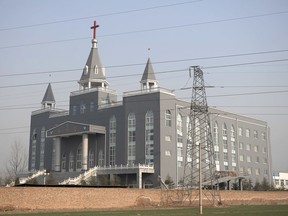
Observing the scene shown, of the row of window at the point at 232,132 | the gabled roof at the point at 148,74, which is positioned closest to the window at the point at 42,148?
the gabled roof at the point at 148,74

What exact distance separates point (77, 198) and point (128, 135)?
125 ft

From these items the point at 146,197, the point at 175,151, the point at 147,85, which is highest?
the point at 147,85

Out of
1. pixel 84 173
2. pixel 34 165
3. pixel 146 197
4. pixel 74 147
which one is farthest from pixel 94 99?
pixel 146 197

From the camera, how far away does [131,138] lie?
80.1 metres

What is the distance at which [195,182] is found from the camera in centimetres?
A: 7656

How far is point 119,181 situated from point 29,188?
36870 mm

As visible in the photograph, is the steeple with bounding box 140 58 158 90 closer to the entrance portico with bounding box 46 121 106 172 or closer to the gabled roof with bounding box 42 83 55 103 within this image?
the entrance portico with bounding box 46 121 106 172

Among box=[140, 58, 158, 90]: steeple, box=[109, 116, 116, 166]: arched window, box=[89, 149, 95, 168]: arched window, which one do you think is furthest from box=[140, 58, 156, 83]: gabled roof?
box=[89, 149, 95, 168]: arched window

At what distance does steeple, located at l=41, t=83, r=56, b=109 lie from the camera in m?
100

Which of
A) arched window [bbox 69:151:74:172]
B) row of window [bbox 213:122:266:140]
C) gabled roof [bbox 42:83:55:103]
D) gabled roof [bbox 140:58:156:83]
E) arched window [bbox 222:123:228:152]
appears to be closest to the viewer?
gabled roof [bbox 140:58:156:83]

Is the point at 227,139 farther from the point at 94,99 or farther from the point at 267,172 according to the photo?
the point at 94,99

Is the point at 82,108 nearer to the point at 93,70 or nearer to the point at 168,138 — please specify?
the point at 93,70

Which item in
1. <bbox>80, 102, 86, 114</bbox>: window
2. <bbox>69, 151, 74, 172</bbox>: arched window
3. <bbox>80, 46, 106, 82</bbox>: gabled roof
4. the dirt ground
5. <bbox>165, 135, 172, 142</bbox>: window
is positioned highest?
<bbox>80, 46, 106, 82</bbox>: gabled roof

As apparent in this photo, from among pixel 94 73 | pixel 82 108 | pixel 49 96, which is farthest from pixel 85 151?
pixel 49 96
